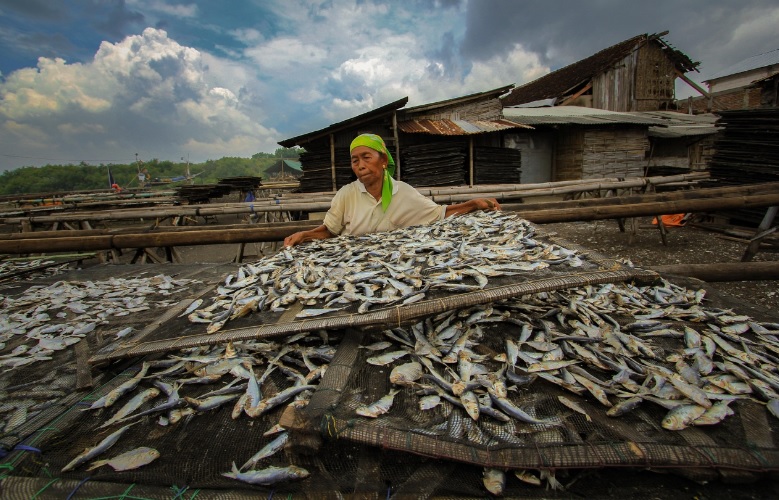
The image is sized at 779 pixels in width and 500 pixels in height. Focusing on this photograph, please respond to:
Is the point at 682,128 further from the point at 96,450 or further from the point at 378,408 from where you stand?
the point at 96,450

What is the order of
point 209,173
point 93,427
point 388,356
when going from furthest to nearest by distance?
point 209,173, point 388,356, point 93,427

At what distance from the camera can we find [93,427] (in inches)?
63.8

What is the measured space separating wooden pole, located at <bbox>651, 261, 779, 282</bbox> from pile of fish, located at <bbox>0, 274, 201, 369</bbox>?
4.67 meters

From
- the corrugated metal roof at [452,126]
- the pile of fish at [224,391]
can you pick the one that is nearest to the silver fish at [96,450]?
the pile of fish at [224,391]

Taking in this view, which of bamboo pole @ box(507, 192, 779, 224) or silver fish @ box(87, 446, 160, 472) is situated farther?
bamboo pole @ box(507, 192, 779, 224)

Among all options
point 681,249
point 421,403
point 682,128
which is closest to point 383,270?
point 421,403

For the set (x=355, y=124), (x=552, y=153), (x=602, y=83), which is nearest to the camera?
(x=355, y=124)

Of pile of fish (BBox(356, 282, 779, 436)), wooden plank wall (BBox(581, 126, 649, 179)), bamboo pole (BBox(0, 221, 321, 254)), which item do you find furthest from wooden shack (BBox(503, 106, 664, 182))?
pile of fish (BBox(356, 282, 779, 436))

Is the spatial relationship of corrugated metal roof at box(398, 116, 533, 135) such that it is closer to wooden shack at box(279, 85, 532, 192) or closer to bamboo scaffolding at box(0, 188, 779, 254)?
wooden shack at box(279, 85, 532, 192)

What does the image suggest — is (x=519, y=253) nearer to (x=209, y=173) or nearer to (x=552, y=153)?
(x=552, y=153)

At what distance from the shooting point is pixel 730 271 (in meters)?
3.22

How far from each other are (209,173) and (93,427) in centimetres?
9199

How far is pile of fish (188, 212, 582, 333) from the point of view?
209cm

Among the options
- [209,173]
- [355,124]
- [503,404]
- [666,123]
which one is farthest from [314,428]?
[209,173]
